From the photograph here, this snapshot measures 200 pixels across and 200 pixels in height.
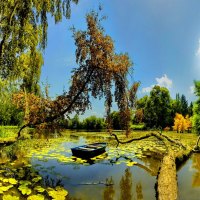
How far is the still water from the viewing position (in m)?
9.34

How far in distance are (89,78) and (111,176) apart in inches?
166

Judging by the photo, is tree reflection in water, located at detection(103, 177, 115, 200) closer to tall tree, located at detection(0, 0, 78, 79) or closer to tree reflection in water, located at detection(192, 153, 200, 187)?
tree reflection in water, located at detection(192, 153, 200, 187)

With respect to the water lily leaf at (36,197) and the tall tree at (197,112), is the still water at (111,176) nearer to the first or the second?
the water lily leaf at (36,197)

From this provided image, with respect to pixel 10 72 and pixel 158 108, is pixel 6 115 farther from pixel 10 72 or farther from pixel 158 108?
pixel 158 108

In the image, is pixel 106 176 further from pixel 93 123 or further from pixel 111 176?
pixel 93 123

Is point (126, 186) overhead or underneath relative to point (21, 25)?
underneath

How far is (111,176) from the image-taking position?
12.1 m

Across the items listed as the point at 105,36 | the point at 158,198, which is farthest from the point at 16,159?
the point at 158,198

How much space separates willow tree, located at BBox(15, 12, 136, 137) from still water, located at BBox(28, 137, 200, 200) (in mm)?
2653

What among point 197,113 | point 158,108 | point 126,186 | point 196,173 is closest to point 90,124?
point 158,108

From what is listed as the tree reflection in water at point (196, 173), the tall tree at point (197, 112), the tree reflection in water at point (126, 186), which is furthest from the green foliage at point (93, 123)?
the tree reflection in water at point (126, 186)

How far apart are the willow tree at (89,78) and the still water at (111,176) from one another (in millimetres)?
2653

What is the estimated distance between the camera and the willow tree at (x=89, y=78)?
37.2ft

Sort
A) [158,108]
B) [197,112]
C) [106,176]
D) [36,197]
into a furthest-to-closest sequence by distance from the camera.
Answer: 1. [158,108]
2. [197,112]
3. [106,176]
4. [36,197]
